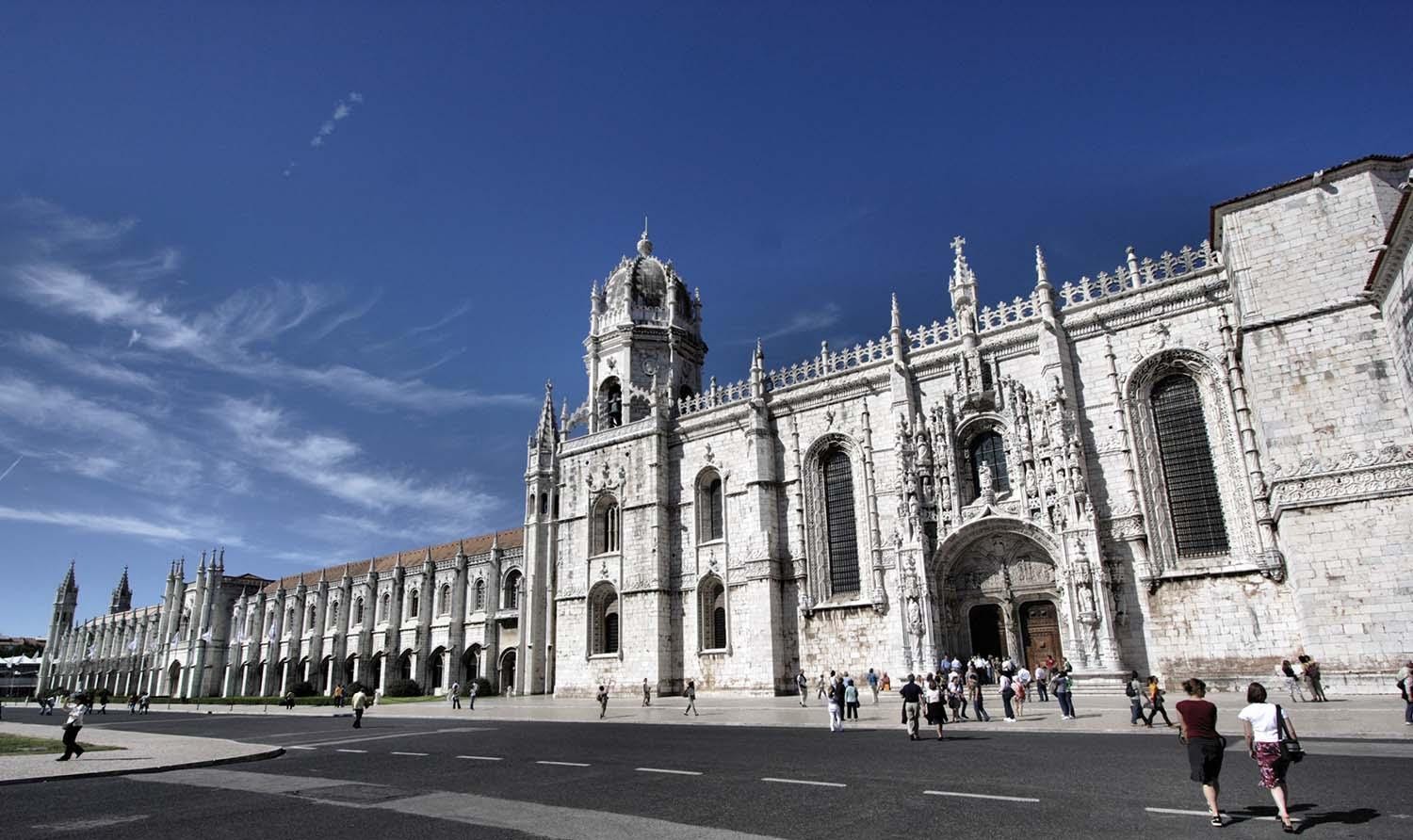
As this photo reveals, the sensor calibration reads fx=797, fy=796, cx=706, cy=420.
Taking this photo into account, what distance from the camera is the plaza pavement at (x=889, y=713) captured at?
51.0 ft

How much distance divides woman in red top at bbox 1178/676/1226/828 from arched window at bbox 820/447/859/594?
24.5m

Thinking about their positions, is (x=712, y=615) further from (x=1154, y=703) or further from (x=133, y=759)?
(x=133, y=759)

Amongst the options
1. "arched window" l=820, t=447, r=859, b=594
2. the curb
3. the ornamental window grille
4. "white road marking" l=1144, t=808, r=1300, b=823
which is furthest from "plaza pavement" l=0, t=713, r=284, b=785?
the ornamental window grille

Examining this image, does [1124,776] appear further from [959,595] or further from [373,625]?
[373,625]

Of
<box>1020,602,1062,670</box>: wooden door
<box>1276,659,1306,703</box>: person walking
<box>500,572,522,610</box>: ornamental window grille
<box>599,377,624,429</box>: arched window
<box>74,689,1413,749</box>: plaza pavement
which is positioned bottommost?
<box>74,689,1413,749</box>: plaza pavement

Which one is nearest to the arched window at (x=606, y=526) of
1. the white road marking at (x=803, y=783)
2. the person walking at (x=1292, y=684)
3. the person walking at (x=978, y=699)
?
the person walking at (x=978, y=699)

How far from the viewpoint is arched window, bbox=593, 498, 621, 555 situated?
4069cm

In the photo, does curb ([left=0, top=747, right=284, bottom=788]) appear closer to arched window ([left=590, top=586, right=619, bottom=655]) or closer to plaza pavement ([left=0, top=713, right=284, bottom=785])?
plaza pavement ([left=0, top=713, right=284, bottom=785])

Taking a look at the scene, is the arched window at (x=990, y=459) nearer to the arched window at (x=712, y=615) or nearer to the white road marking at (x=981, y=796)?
the arched window at (x=712, y=615)

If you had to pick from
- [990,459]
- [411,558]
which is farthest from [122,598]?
[990,459]

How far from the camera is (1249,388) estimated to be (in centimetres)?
2402

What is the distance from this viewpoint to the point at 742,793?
10.5 metres

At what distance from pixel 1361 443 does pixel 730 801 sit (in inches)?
790

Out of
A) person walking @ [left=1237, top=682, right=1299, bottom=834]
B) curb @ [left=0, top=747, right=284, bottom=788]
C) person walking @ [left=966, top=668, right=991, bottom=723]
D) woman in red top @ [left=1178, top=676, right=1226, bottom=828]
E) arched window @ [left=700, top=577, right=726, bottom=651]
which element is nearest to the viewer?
person walking @ [left=1237, top=682, right=1299, bottom=834]
